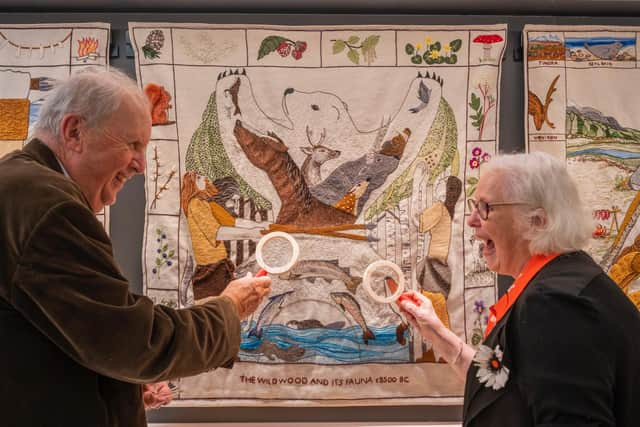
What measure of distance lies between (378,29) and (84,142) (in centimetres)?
A: 158

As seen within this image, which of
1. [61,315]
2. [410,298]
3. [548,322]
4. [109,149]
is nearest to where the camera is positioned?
[61,315]

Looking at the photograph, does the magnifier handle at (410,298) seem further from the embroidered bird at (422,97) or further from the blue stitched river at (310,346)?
the embroidered bird at (422,97)

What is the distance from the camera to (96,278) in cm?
137

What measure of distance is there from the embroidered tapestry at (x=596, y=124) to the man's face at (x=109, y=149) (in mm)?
1820

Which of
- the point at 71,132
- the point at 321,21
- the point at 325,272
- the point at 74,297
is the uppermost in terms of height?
the point at 321,21

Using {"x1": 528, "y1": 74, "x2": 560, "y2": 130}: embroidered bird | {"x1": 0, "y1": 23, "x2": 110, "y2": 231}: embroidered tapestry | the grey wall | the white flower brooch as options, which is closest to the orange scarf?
the white flower brooch

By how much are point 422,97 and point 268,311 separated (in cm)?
117

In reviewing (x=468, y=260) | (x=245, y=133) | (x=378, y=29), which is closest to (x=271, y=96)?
(x=245, y=133)

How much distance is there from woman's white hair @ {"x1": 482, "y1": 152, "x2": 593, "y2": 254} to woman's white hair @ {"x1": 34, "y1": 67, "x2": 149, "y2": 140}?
3.74 feet

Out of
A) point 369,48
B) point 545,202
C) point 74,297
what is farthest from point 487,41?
point 74,297

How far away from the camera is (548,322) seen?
1457mm

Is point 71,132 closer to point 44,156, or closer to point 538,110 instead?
point 44,156

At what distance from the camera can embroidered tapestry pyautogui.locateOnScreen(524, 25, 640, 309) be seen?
2.71 meters

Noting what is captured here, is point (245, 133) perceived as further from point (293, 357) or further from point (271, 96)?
point (293, 357)
